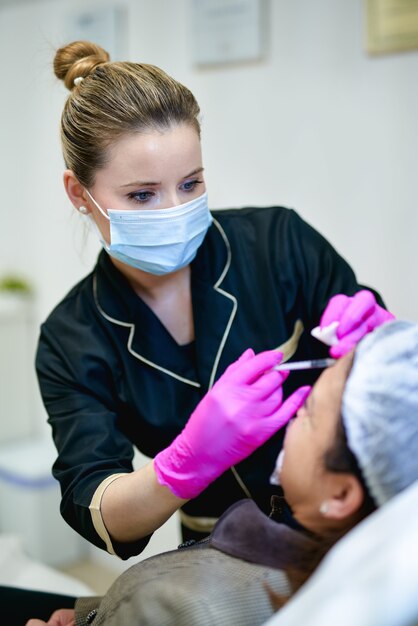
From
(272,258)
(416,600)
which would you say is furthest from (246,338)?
(416,600)

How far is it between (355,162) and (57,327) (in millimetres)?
1040

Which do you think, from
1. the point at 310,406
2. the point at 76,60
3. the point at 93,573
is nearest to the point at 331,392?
the point at 310,406

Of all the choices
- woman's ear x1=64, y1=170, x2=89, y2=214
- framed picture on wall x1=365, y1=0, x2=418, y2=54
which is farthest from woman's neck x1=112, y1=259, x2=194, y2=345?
framed picture on wall x1=365, y1=0, x2=418, y2=54

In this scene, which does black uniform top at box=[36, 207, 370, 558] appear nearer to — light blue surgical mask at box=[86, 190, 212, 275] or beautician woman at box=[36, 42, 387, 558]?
beautician woman at box=[36, 42, 387, 558]

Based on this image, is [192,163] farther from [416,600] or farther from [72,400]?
[416,600]

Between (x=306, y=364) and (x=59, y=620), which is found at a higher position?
(x=306, y=364)

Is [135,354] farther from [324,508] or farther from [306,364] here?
[324,508]

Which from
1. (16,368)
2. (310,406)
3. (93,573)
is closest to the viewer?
(310,406)

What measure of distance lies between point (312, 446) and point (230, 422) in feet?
0.44

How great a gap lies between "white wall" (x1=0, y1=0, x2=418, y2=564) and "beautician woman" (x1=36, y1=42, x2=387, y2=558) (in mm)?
373

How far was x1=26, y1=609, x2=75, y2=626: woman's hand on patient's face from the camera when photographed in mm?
1334

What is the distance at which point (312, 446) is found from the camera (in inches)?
39.8

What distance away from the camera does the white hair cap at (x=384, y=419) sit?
915mm

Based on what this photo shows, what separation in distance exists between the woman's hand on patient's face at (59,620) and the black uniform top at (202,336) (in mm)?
337
